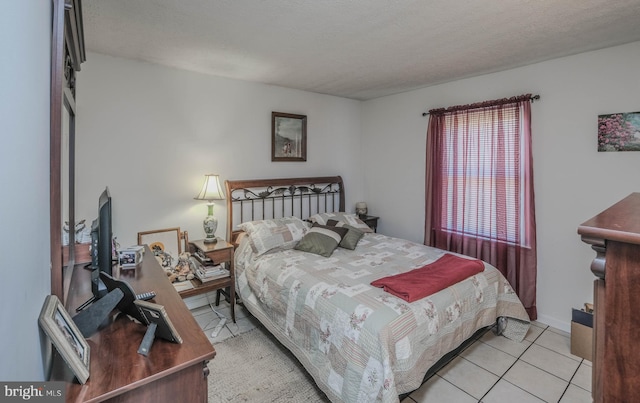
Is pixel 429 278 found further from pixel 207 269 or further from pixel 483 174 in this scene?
pixel 207 269

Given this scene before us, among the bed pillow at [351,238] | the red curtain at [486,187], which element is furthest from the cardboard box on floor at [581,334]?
the bed pillow at [351,238]

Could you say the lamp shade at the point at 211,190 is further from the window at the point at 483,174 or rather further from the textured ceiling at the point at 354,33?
the window at the point at 483,174

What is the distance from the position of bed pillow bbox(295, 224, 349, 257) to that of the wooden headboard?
719 mm

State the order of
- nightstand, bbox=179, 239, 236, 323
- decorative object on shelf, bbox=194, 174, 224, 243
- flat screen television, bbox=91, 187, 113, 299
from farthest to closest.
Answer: decorative object on shelf, bbox=194, 174, 224, 243 → nightstand, bbox=179, 239, 236, 323 → flat screen television, bbox=91, 187, 113, 299

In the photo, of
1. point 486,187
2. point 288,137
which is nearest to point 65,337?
point 288,137

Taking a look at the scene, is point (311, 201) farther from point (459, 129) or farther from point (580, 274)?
point (580, 274)

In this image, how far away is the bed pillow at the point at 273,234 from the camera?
3088mm

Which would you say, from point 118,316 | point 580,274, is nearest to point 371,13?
point 118,316

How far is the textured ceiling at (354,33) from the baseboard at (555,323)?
2430 millimetres

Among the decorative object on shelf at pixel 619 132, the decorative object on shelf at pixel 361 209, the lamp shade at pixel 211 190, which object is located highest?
the decorative object on shelf at pixel 619 132

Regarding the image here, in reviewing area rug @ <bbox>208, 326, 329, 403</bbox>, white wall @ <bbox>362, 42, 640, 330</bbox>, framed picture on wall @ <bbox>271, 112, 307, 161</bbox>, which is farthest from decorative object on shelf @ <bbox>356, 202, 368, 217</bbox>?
area rug @ <bbox>208, 326, 329, 403</bbox>

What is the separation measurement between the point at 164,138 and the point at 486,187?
3364 mm

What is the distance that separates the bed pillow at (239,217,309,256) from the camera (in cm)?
309

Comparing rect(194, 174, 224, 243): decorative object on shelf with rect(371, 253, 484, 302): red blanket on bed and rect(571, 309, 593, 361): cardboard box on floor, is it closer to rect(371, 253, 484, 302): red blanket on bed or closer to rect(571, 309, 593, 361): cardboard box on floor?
rect(371, 253, 484, 302): red blanket on bed
